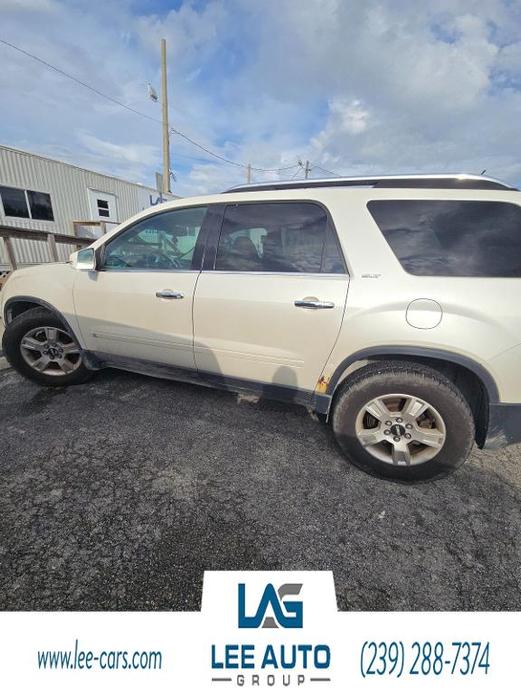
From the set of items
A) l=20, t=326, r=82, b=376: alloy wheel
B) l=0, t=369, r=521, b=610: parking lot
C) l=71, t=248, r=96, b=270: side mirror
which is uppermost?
l=71, t=248, r=96, b=270: side mirror

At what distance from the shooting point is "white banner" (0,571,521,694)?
3.80ft

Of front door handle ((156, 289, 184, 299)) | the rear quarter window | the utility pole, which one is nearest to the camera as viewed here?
the rear quarter window

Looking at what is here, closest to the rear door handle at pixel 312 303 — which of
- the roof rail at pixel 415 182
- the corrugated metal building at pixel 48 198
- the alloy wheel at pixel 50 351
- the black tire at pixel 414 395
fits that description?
the black tire at pixel 414 395

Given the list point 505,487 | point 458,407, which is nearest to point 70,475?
point 458,407

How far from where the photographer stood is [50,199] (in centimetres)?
1130

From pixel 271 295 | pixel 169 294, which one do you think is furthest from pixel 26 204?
pixel 271 295

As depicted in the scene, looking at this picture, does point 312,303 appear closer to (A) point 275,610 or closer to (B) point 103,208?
(A) point 275,610

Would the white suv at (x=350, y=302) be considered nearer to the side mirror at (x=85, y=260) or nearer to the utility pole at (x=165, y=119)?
the side mirror at (x=85, y=260)

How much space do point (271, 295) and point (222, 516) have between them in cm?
141

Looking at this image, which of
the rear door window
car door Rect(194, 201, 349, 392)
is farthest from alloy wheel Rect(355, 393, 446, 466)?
the rear door window

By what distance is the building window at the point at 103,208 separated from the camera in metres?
13.0

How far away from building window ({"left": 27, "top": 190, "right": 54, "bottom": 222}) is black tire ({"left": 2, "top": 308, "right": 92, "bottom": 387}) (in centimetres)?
1046

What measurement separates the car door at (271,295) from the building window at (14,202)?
458 inches

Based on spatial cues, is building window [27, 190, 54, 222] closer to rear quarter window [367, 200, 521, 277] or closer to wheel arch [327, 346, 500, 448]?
rear quarter window [367, 200, 521, 277]
